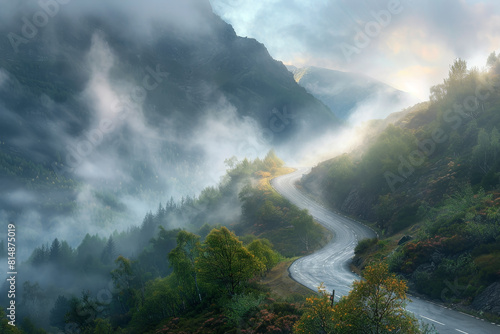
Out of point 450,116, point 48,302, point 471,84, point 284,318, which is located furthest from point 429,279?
point 48,302

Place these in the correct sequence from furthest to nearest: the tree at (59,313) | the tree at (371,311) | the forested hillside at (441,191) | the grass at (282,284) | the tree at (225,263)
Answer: the tree at (59,313) → the grass at (282,284) → the tree at (225,263) → the forested hillside at (441,191) → the tree at (371,311)

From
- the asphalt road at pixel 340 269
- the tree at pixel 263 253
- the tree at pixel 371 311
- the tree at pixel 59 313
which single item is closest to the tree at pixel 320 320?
the tree at pixel 371 311

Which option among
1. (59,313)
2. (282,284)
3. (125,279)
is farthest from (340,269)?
(59,313)

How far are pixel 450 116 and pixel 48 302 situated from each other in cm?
23365

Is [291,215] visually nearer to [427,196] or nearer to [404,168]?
[404,168]

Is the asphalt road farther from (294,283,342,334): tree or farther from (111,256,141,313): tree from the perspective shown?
(111,256,141,313): tree

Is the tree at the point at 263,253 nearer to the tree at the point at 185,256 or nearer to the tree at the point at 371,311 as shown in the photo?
the tree at the point at 185,256

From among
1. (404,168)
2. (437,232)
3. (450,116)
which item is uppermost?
(450,116)

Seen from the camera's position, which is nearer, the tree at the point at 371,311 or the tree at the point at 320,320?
the tree at the point at 371,311

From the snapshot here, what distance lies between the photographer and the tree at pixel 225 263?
42.3 m

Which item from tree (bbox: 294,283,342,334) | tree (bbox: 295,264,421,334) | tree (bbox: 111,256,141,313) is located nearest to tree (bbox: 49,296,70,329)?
tree (bbox: 111,256,141,313)

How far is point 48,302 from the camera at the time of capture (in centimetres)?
19038

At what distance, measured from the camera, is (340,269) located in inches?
2248

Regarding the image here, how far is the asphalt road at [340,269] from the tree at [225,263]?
12.7 metres
